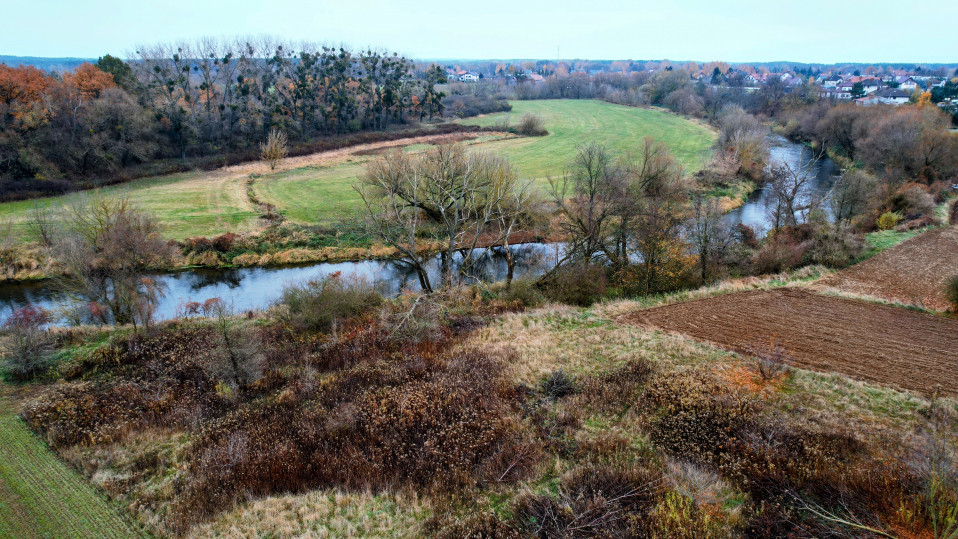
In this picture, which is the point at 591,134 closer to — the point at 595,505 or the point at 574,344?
the point at 574,344

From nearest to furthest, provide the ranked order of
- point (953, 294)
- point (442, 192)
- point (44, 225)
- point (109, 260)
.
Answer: point (953, 294) < point (109, 260) < point (442, 192) < point (44, 225)

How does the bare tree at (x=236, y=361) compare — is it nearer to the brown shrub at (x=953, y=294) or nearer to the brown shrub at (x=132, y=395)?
the brown shrub at (x=132, y=395)

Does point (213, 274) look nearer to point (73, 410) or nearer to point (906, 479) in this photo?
point (73, 410)

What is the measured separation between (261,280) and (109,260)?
7816mm

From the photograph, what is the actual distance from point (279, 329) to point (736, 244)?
76.6 ft

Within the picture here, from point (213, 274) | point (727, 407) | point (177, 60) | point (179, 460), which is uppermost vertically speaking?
point (177, 60)

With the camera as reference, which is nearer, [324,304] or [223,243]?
[324,304]

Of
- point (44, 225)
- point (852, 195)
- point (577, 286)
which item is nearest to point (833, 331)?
point (577, 286)

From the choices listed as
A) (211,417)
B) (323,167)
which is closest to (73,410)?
(211,417)

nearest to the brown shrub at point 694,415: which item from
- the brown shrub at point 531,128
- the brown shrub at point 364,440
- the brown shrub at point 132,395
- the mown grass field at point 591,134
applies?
the brown shrub at point 364,440

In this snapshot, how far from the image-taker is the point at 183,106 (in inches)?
2104

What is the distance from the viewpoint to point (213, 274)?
30.1 metres

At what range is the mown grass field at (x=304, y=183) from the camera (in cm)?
3550

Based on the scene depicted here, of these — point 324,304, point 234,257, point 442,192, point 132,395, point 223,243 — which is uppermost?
point 442,192
